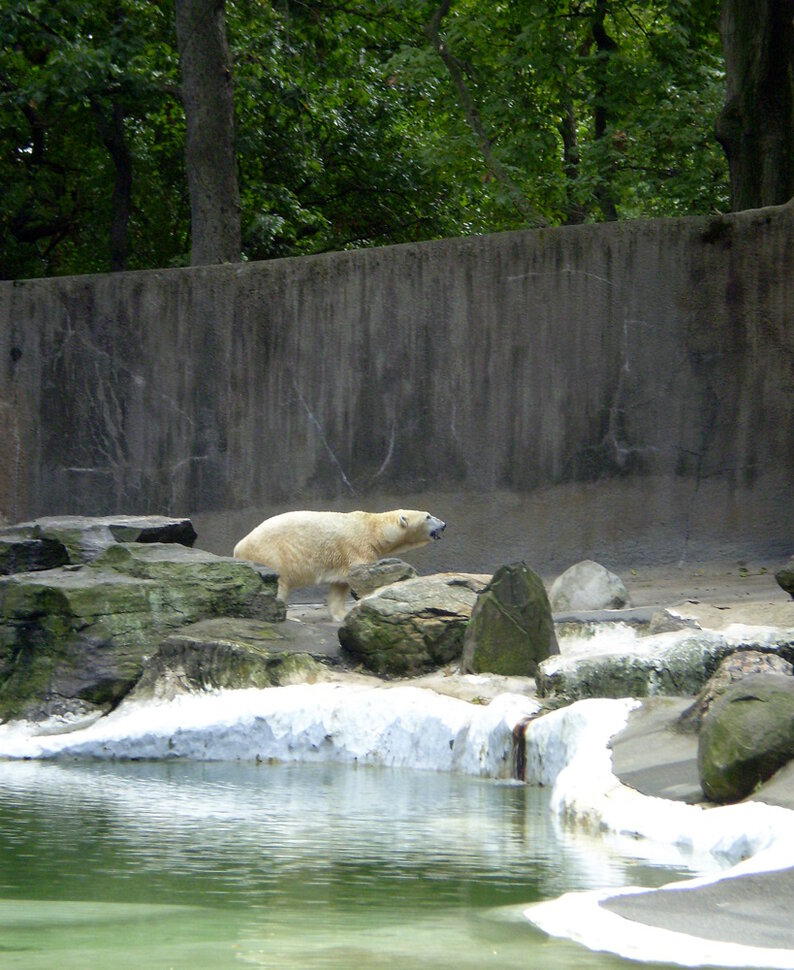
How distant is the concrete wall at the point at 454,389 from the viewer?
10320 mm

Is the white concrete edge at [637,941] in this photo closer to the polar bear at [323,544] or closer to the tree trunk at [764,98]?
the polar bear at [323,544]

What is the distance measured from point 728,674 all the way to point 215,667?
2800 mm

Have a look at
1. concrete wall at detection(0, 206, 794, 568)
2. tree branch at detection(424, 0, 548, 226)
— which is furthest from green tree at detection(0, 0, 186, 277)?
concrete wall at detection(0, 206, 794, 568)

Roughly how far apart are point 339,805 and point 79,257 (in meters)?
15.2

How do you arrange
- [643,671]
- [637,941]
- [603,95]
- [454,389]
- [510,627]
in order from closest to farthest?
[637,941] < [643,671] < [510,627] < [454,389] < [603,95]

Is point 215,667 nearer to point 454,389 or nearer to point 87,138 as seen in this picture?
point 454,389

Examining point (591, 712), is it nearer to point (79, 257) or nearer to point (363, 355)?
point (363, 355)

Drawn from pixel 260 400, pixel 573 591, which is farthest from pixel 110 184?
pixel 573 591

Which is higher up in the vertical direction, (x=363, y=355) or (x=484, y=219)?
(x=484, y=219)

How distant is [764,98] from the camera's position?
40.1 ft

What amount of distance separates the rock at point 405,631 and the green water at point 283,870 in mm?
1090

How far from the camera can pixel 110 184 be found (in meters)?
19.1

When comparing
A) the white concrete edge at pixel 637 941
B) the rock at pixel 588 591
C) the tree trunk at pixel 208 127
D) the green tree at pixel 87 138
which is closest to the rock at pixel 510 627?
the rock at pixel 588 591

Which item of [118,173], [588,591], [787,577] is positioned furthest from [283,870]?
[118,173]
